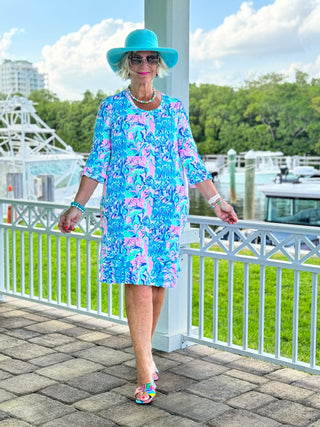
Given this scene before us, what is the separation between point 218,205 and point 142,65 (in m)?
0.60

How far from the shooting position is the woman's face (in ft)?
7.70

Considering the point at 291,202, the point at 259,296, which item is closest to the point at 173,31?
the point at 259,296

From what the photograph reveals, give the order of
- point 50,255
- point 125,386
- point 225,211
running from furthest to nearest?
point 50,255
point 125,386
point 225,211

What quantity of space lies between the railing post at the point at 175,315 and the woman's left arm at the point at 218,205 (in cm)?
58

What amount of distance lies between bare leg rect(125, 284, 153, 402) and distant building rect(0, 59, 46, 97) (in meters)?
25.9

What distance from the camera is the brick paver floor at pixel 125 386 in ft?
7.34

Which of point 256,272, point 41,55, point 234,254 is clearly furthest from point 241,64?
point 234,254

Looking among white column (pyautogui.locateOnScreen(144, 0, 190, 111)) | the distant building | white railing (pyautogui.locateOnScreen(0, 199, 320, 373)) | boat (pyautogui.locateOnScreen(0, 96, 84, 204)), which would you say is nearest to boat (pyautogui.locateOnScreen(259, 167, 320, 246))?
boat (pyautogui.locateOnScreen(0, 96, 84, 204))

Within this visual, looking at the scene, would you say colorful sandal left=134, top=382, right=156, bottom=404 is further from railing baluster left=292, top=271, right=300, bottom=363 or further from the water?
the water

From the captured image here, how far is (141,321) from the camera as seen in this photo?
2.37m

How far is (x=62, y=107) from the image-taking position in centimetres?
3014

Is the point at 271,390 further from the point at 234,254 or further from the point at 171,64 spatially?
the point at 171,64

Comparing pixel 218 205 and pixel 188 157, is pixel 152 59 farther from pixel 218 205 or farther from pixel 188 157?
pixel 218 205

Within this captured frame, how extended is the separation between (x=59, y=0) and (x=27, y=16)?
4.25 meters
